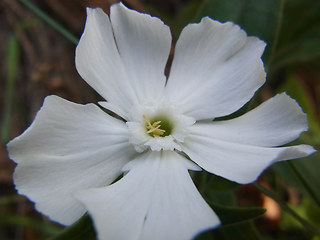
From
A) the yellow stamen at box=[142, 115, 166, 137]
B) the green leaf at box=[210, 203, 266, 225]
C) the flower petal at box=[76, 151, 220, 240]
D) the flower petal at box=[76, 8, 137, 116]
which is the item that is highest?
the flower petal at box=[76, 8, 137, 116]

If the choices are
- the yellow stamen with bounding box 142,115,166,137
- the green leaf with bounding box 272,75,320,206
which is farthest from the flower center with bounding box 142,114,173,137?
the green leaf with bounding box 272,75,320,206

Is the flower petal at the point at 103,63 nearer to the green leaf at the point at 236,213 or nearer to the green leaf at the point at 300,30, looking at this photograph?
the green leaf at the point at 236,213

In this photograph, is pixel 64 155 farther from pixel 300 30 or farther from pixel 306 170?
pixel 300 30

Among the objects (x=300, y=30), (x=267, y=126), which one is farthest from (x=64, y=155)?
(x=300, y=30)

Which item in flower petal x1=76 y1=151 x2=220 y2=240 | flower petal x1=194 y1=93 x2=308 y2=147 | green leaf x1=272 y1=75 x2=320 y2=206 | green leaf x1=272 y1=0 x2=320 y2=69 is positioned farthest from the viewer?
green leaf x1=272 y1=0 x2=320 y2=69

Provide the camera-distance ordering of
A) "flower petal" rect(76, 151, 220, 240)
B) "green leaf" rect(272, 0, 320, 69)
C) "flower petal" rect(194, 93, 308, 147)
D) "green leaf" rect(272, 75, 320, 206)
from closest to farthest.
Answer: "flower petal" rect(76, 151, 220, 240) → "flower petal" rect(194, 93, 308, 147) → "green leaf" rect(272, 75, 320, 206) → "green leaf" rect(272, 0, 320, 69)

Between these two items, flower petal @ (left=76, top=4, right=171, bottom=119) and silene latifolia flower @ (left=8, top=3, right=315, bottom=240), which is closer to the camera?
silene latifolia flower @ (left=8, top=3, right=315, bottom=240)

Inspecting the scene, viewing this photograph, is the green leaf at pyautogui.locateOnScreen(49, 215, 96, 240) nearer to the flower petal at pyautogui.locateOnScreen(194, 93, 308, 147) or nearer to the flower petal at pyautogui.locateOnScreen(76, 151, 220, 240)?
the flower petal at pyautogui.locateOnScreen(76, 151, 220, 240)

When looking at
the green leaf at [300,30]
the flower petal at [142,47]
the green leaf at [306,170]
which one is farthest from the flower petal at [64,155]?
the green leaf at [300,30]
